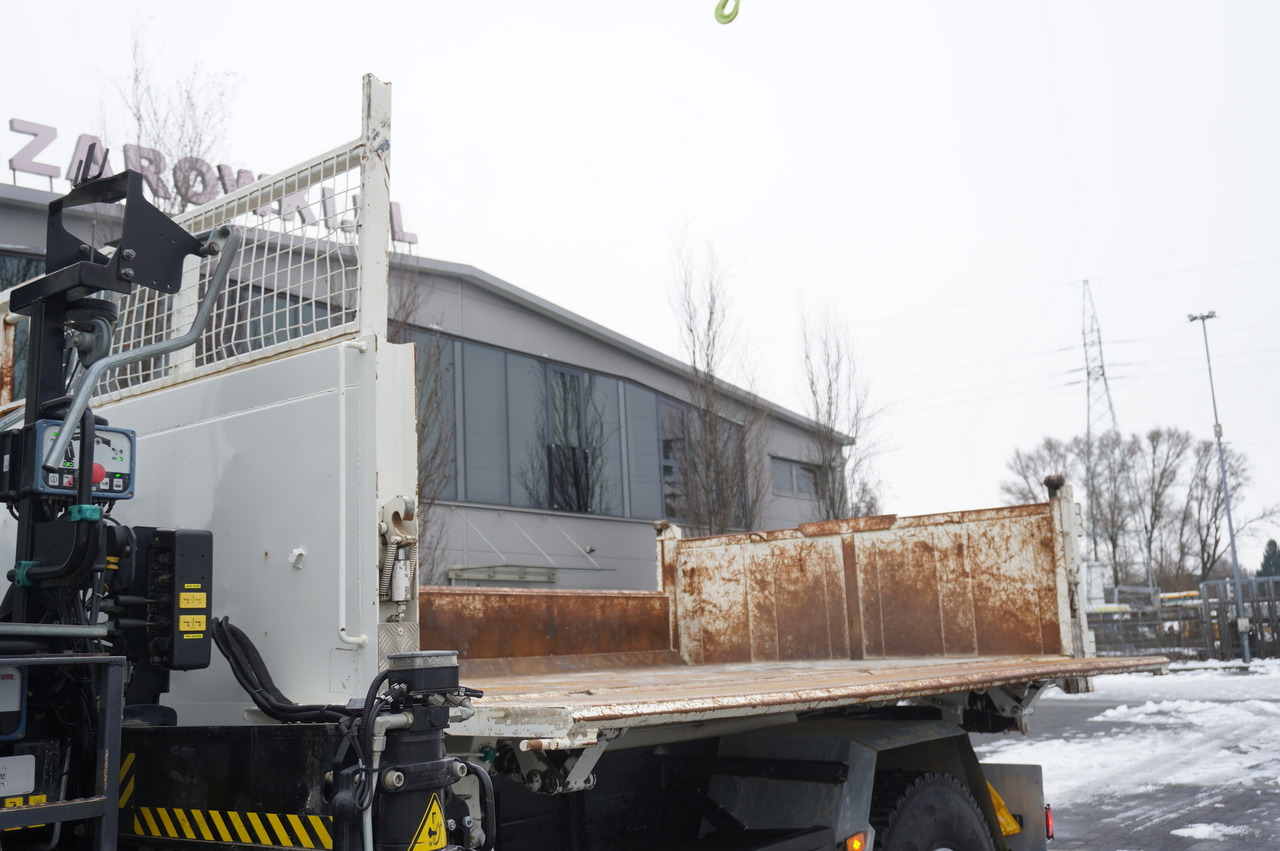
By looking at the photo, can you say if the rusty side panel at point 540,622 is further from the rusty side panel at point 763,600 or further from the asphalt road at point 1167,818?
the asphalt road at point 1167,818

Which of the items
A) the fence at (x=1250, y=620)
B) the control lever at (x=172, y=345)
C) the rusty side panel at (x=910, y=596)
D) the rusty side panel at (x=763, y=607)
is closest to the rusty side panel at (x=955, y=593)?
the rusty side panel at (x=910, y=596)

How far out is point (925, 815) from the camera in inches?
163

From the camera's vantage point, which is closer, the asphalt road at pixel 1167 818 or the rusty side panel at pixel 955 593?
the rusty side panel at pixel 955 593

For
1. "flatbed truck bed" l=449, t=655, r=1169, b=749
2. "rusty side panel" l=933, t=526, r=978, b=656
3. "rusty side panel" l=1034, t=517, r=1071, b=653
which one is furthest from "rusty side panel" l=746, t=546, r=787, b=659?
"rusty side panel" l=1034, t=517, r=1071, b=653

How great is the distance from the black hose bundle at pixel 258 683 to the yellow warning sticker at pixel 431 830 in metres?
0.28

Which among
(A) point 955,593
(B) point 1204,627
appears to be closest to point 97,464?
(A) point 955,593

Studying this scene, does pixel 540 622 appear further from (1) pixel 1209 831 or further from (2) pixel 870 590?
(1) pixel 1209 831

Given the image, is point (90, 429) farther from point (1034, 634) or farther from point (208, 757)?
point (1034, 634)

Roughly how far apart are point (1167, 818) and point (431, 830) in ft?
24.8

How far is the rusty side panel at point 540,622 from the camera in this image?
4824 millimetres

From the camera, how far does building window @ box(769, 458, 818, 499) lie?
2586 cm

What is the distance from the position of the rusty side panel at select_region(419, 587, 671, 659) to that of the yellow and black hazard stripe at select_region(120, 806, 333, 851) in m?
1.95

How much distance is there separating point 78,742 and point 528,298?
1592 centimetres

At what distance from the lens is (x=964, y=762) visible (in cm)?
469
